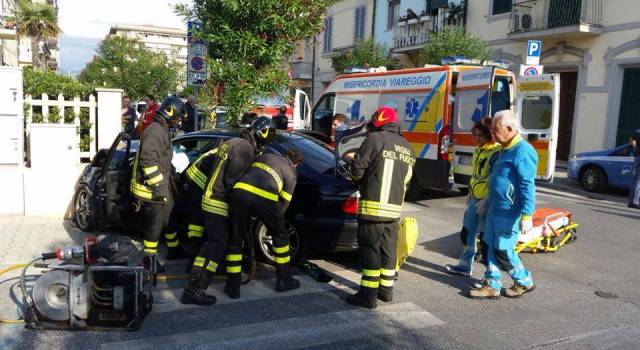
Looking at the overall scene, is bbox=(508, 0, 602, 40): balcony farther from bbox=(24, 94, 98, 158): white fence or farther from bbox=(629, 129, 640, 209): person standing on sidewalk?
bbox=(24, 94, 98, 158): white fence

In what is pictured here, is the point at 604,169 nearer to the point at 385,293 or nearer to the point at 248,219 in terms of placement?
the point at 385,293

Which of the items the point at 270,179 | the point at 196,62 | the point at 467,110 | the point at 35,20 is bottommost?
the point at 270,179

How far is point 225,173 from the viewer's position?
15.6 ft

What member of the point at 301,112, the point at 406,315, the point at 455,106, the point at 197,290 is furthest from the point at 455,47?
the point at 197,290

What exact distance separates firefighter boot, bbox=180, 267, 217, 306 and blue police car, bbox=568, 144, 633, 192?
395 inches

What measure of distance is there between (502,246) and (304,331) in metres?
1.94

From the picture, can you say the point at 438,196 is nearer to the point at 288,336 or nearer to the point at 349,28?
the point at 288,336

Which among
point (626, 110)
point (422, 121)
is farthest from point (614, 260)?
point (626, 110)

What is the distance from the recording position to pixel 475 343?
4031mm

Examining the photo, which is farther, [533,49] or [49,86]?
[533,49]

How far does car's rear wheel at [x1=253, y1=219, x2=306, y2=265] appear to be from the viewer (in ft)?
18.5

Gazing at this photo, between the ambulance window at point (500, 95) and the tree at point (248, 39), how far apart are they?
3499mm

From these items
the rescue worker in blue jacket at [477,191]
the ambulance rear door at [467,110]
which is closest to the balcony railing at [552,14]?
the ambulance rear door at [467,110]

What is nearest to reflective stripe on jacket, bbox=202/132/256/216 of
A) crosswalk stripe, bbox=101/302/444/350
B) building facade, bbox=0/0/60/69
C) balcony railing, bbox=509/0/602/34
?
crosswalk stripe, bbox=101/302/444/350
